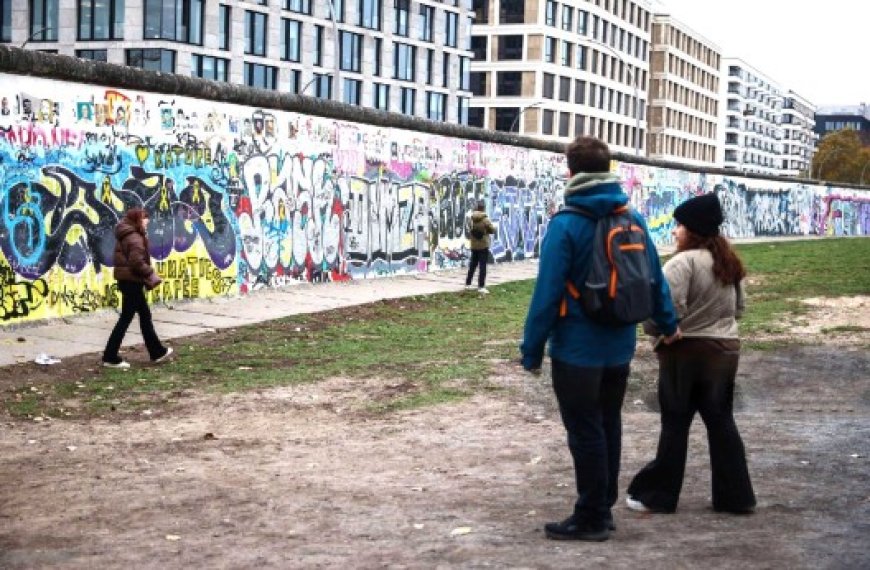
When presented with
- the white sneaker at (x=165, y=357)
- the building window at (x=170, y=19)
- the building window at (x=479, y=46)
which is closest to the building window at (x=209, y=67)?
the building window at (x=170, y=19)

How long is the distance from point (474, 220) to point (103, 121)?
738cm

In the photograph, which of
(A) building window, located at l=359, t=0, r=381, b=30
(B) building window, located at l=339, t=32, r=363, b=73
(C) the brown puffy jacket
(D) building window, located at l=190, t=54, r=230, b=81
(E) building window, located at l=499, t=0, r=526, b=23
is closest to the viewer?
(C) the brown puffy jacket

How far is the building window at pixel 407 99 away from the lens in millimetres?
77250

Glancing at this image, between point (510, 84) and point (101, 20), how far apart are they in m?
40.1

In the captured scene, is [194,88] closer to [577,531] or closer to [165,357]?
[165,357]

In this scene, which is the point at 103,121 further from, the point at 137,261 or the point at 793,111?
the point at 793,111

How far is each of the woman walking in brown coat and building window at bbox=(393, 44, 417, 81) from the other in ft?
216

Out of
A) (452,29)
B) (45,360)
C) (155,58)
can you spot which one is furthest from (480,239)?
(452,29)

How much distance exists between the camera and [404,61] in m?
76.9

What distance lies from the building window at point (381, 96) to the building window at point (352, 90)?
4.22ft

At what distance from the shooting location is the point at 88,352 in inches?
482

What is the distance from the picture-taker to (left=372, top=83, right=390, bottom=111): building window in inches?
2936

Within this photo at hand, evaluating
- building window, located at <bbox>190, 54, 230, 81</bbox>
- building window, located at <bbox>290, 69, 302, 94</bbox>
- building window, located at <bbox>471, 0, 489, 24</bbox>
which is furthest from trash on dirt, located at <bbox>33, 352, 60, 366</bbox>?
building window, located at <bbox>471, 0, 489, 24</bbox>

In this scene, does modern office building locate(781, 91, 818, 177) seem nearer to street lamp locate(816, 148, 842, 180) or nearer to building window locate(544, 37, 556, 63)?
street lamp locate(816, 148, 842, 180)
